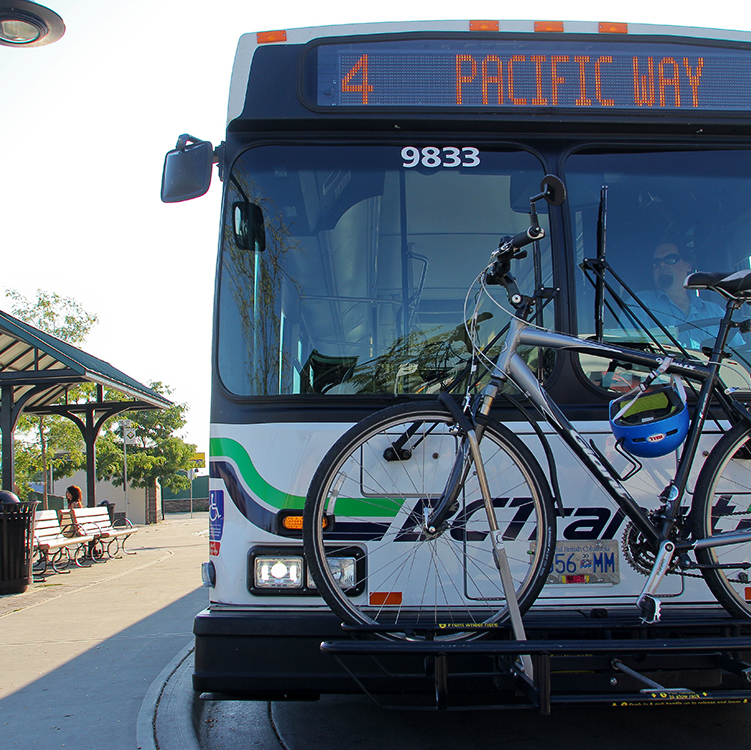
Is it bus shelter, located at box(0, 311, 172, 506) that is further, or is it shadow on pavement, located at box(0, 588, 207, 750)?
bus shelter, located at box(0, 311, 172, 506)

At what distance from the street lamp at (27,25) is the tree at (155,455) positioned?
32465 millimetres

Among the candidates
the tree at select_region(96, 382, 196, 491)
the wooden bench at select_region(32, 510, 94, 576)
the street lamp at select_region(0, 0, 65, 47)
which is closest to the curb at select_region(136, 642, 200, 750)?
the street lamp at select_region(0, 0, 65, 47)

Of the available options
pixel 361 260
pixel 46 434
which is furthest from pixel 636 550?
pixel 46 434

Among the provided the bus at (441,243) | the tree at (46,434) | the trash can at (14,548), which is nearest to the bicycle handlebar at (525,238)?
the bus at (441,243)

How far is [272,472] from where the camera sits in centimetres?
307

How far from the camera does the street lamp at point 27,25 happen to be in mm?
6316

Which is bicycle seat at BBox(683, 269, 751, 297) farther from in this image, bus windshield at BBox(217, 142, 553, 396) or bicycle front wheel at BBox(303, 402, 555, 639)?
bicycle front wheel at BBox(303, 402, 555, 639)

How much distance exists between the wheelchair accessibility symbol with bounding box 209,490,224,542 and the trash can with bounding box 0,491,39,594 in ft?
24.1

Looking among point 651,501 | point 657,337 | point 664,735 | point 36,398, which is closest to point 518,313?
point 657,337

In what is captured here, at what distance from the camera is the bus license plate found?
10.1 feet

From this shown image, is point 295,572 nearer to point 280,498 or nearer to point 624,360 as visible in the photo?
point 280,498

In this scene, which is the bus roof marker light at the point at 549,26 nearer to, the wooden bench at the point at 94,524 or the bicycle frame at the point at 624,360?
the bicycle frame at the point at 624,360

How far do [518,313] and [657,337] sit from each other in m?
0.78

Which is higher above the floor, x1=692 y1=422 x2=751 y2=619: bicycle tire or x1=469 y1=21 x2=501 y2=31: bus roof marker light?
x1=469 y1=21 x2=501 y2=31: bus roof marker light
